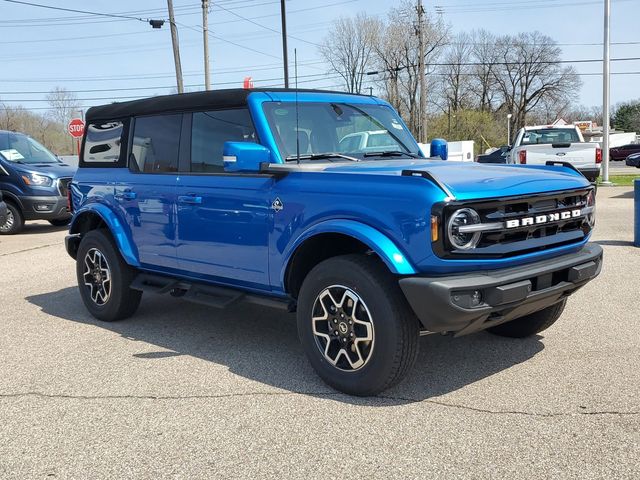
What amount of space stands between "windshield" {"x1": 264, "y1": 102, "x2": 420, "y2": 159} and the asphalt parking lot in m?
1.57

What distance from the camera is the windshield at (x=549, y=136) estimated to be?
53.2 ft

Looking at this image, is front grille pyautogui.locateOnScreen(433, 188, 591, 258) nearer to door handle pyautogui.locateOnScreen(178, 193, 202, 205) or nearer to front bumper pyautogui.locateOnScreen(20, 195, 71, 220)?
door handle pyautogui.locateOnScreen(178, 193, 202, 205)

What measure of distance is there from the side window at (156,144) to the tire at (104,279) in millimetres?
809

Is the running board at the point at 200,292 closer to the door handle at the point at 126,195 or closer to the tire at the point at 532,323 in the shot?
the door handle at the point at 126,195

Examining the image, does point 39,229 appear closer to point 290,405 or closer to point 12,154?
point 12,154

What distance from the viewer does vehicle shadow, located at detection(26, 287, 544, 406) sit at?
13.9ft

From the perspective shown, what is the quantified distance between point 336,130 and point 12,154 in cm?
1132

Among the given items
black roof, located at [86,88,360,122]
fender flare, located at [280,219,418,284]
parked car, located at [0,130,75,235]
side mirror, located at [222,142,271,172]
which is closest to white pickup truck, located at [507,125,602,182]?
parked car, located at [0,130,75,235]

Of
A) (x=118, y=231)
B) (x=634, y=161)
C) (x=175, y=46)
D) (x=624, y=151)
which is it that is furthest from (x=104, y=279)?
(x=624, y=151)

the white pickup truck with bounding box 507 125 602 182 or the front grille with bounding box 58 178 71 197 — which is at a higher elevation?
the white pickup truck with bounding box 507 125 602 182

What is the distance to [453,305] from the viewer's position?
350 centimetres

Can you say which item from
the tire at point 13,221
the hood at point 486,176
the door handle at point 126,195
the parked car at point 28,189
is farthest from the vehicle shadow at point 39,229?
the hood at point 486,176

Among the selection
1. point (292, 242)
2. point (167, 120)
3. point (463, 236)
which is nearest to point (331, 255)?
point (292, 242)

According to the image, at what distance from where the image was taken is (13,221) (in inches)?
539
